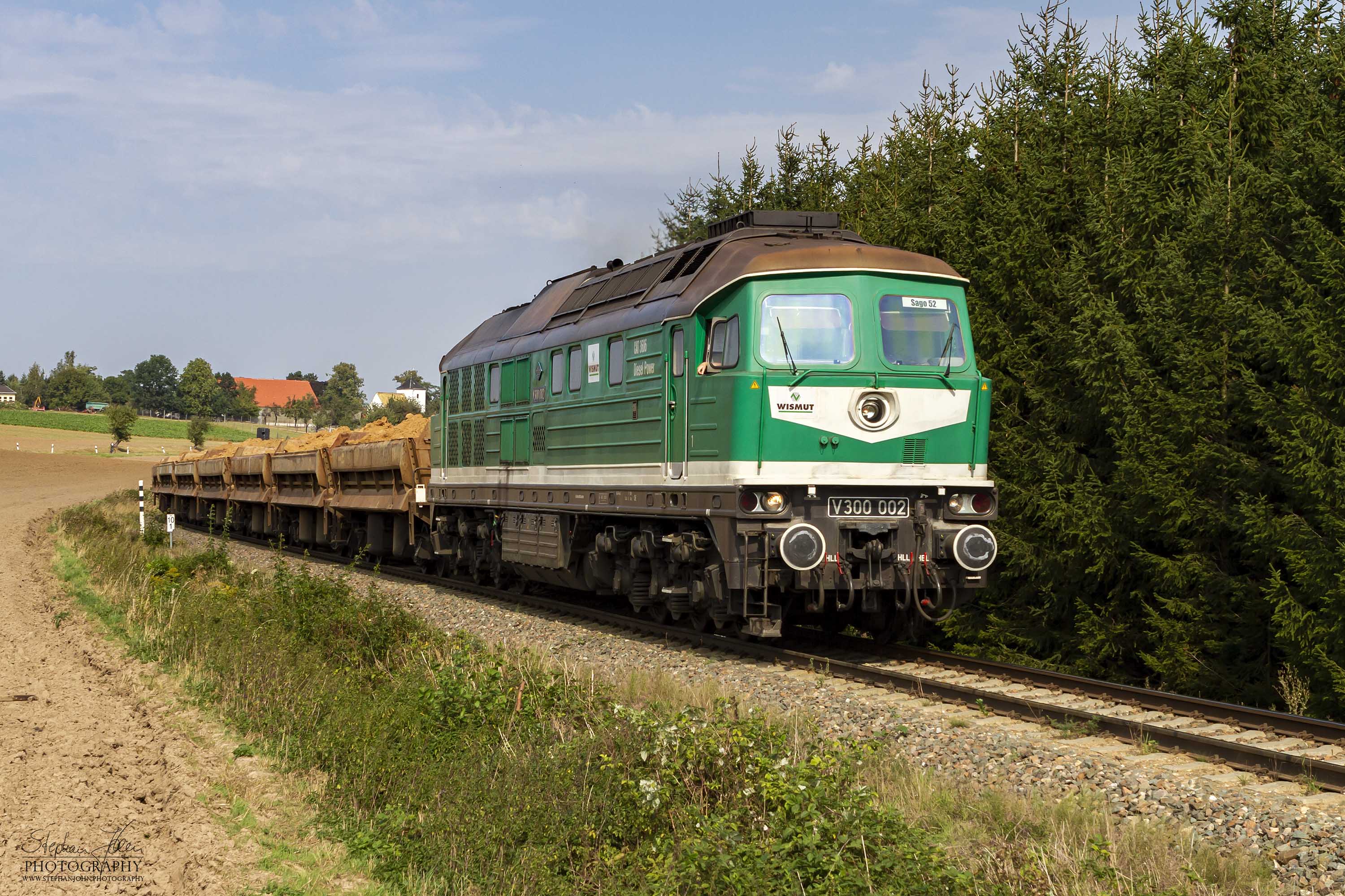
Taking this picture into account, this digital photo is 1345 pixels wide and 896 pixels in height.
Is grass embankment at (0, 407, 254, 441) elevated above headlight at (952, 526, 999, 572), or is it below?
above

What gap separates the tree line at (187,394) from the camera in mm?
166000

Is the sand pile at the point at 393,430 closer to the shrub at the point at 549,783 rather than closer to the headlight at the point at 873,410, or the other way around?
the shrub at the point at 549,783

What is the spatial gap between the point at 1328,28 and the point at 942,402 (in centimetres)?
525

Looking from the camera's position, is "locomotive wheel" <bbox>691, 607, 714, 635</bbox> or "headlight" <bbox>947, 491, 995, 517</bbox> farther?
"locomotive wheel" <bbox>691, 607, 714, 635</bbox>

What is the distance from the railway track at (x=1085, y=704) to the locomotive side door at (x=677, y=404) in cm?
207

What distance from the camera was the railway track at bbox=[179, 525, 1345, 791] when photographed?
8.14 meters

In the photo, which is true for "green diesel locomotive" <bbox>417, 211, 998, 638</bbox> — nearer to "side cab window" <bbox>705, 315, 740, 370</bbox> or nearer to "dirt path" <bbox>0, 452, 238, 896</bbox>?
"side cab window" <bbox>705, 315, 740, 370</bbox>

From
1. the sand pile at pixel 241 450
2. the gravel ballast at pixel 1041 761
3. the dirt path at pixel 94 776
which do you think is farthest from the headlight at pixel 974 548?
the sand pile at pixel 241 450

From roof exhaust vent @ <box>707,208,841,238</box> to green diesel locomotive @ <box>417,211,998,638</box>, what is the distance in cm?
2

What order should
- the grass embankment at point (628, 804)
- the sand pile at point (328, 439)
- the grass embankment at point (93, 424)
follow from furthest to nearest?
the grass embankment at point (93, 424) → the sand pile at point (328, 439) → the grass embankment at point (628, 804)

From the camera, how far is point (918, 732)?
30.5 ft

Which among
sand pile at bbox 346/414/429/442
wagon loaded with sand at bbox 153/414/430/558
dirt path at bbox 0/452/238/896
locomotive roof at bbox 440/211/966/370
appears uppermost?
locomotive roof at bbox 440/211/966/370

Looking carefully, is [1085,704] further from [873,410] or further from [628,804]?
[628,804]

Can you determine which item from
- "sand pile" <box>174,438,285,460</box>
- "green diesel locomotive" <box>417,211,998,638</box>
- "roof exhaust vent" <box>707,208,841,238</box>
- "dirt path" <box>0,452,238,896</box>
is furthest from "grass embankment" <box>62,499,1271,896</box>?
"sand pile" <box>174,438,285,460</box>
